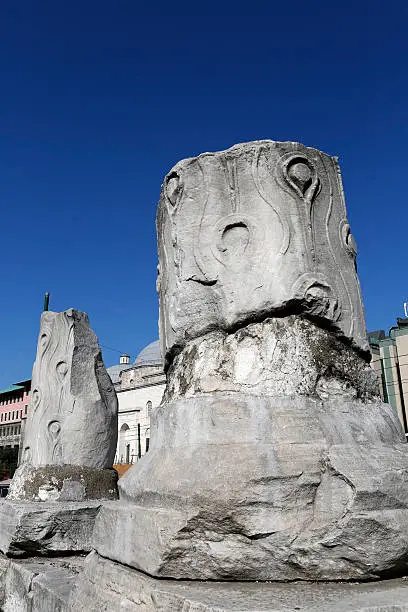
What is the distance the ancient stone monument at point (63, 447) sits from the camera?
13.8ft

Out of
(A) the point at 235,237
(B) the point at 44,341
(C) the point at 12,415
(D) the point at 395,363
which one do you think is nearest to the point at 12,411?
(C) the point at 12,415

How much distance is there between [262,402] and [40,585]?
1809 mm

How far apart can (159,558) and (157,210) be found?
1.98 metres

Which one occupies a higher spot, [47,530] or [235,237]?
[235,237]

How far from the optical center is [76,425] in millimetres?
5320

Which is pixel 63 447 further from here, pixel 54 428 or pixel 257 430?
pixel 257 430

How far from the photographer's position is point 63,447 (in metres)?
5.26

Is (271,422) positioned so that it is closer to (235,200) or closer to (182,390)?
(182,390)

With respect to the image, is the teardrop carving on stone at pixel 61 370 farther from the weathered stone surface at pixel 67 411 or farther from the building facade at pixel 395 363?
the building facade at pixel 395 363

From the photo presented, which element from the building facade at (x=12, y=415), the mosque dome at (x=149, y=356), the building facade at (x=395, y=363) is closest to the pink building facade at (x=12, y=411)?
the building facade at (x=12, y=415)

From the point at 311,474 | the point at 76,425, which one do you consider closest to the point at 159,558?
the point at 311,474

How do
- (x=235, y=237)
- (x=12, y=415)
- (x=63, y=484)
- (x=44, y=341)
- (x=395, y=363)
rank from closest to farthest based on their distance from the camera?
(x=235, y=237), (x=63, y=484), (x=44, y=341), (x=395, y=363), (x=12, y=415)

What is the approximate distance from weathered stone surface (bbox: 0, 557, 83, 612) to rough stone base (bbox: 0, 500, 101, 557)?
126 millimetres

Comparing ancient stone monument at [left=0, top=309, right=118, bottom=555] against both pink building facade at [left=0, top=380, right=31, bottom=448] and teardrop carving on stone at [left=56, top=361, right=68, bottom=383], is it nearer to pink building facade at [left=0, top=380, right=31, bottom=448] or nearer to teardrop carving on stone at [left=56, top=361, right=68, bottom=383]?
teardrop carving on stone at [left=56, top=361, right=68, bottom=383]
